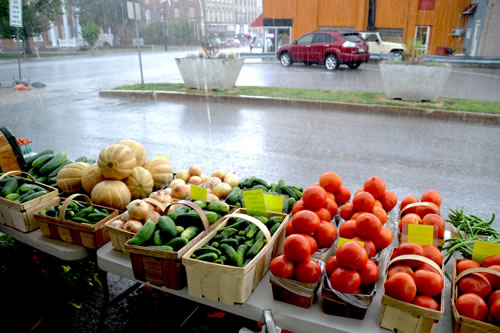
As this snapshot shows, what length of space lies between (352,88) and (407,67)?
3370 millimetres

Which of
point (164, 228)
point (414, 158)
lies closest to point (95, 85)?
point (414, 158)

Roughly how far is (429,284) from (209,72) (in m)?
10.8

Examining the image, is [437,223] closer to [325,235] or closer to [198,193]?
[325,235]

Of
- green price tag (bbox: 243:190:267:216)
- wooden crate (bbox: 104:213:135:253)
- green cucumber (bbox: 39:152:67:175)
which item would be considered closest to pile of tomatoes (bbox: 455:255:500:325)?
green price tag (bbox: 243:190:267:216)

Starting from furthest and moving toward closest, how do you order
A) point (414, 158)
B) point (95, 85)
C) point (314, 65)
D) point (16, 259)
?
point (314, 65) → point (95, 85) → point (414, 158) → point (16, 259)

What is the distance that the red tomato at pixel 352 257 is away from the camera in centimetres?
153

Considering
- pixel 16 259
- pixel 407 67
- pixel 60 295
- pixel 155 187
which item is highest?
pixel 407 67

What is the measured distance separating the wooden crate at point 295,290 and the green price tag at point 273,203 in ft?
1.79

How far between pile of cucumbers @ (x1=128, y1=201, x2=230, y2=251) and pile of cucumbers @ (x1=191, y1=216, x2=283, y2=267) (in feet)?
0.37

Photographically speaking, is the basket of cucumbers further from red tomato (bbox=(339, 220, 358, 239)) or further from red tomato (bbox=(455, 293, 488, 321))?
red tomato (bbox=(455, 293, 488, 321))

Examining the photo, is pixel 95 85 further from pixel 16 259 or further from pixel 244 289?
pixel 244 289

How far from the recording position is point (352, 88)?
12547 mm

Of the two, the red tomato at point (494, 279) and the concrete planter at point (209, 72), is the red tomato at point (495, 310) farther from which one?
the concrete planter at point (209, 72)

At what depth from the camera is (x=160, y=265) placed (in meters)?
1.80
